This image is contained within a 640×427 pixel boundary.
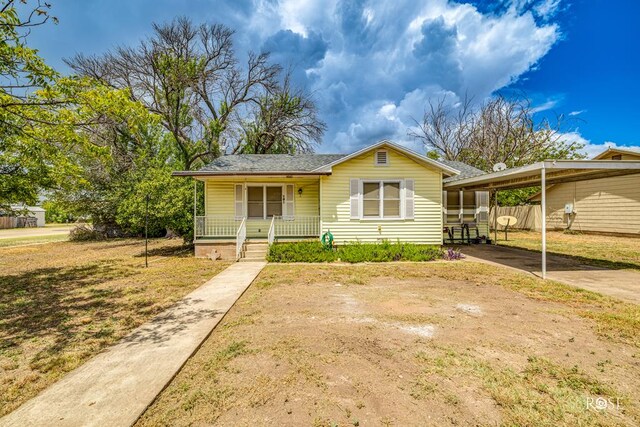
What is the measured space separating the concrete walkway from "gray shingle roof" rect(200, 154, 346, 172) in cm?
873

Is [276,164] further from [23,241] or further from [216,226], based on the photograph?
[23,241]

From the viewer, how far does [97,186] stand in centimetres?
1759

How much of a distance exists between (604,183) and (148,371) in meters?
23.6

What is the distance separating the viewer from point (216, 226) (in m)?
12.4

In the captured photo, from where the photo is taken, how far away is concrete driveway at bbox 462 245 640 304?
21.5 feet

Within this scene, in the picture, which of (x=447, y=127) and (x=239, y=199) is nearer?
(x=239, y=199)

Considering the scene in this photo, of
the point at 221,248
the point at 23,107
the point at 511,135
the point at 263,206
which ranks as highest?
the point at 511,135

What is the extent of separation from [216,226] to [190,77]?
468 inches

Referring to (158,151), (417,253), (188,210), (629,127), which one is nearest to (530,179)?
(417,253)

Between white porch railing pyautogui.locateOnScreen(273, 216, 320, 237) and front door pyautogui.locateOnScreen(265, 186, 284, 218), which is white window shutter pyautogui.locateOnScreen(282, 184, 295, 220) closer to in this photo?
front door pyautogui.locateOnScreen(265, 186, 284, 218)

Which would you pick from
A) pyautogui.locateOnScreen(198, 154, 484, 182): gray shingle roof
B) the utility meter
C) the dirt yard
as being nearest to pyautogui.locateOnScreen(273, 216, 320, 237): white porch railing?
pyautogui.locateOnScreen(198, 154, 484, 182): gray shingle roof

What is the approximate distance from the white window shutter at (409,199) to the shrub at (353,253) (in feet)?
4.90

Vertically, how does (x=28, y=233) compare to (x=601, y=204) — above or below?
below

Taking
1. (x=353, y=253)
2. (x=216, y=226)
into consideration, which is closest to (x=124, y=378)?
(x=353, y=253)
